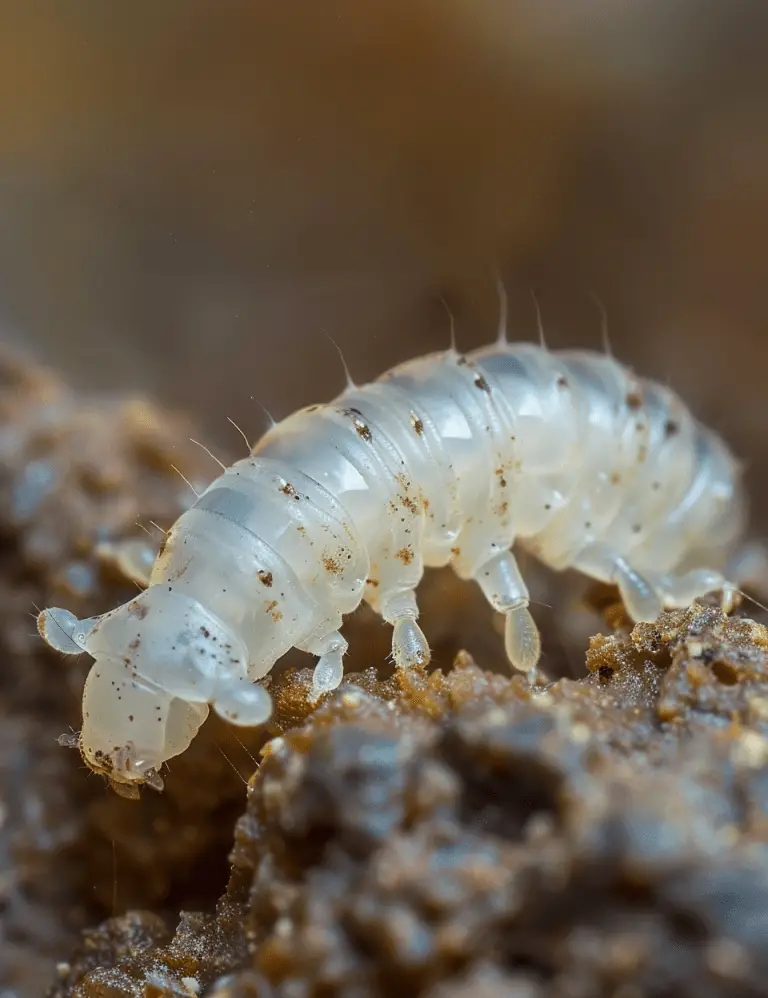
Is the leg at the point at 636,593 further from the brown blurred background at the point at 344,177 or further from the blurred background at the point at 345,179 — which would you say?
the brown blurred background at the point at 344,177

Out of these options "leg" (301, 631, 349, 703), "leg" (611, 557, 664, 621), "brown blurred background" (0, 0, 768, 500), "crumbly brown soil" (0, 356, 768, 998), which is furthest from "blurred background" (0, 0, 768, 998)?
"crumbly brown soil" (0, 356, 768, 998)

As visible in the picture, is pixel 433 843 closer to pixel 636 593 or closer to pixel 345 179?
pixel 636 593

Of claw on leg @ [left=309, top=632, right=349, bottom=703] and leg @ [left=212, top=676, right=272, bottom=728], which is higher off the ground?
claw on leg @ [left=309, top=632, right=349, bottom=703]

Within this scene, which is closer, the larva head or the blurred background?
the larva head

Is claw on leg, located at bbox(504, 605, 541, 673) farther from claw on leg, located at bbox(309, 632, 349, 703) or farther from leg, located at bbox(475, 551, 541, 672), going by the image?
claw on leg, located at bbox(309, 632, 349, 703)

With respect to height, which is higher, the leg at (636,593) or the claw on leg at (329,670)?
the leg at (636,593)

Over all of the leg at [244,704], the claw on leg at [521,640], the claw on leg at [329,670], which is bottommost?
the leg at [244,704]

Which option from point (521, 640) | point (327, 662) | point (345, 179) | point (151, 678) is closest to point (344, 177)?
point (345, 179)

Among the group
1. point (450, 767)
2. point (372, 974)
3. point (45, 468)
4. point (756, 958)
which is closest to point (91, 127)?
point (45, 468)

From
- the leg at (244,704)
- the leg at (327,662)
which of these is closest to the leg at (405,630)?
the leg at (327,662)
